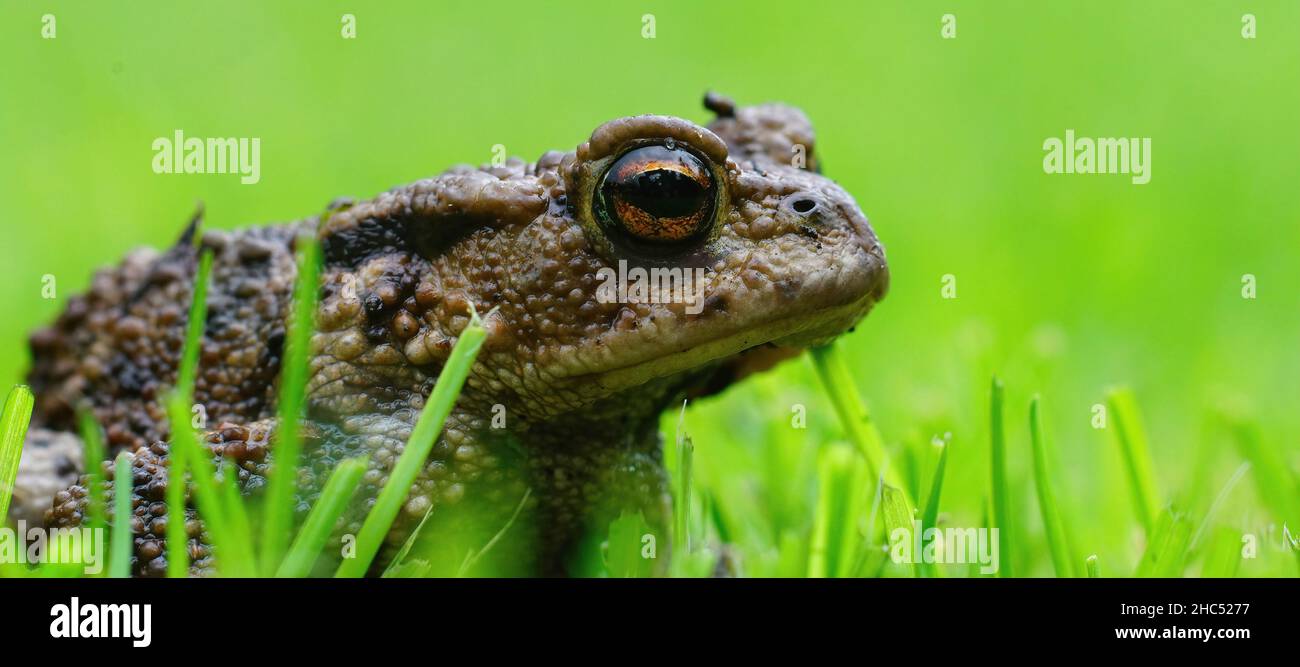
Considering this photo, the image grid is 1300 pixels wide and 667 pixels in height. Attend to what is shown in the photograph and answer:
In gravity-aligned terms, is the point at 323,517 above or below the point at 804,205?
below

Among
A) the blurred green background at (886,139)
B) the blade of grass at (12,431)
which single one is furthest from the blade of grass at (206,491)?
the blurred green background at (886,139)

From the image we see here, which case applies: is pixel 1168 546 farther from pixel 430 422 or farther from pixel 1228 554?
pixel 430 422

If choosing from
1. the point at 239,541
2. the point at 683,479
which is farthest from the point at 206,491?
the point at 683,479

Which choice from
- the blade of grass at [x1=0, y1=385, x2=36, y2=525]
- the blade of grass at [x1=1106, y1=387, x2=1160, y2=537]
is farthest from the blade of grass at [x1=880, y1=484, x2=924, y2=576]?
the blade of grass at [x1=0, y1=385, x2=36, y2=525]

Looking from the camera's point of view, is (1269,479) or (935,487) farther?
(1269,479)

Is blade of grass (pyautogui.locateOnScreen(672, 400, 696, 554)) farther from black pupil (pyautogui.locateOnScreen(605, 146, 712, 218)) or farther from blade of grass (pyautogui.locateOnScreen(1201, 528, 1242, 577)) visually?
blade of grass (pyautogui.locateOnScreen(1201, 528, 1242, 577))

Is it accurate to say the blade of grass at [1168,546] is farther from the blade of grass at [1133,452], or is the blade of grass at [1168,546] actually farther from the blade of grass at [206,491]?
the blade of grass at [206,491]
